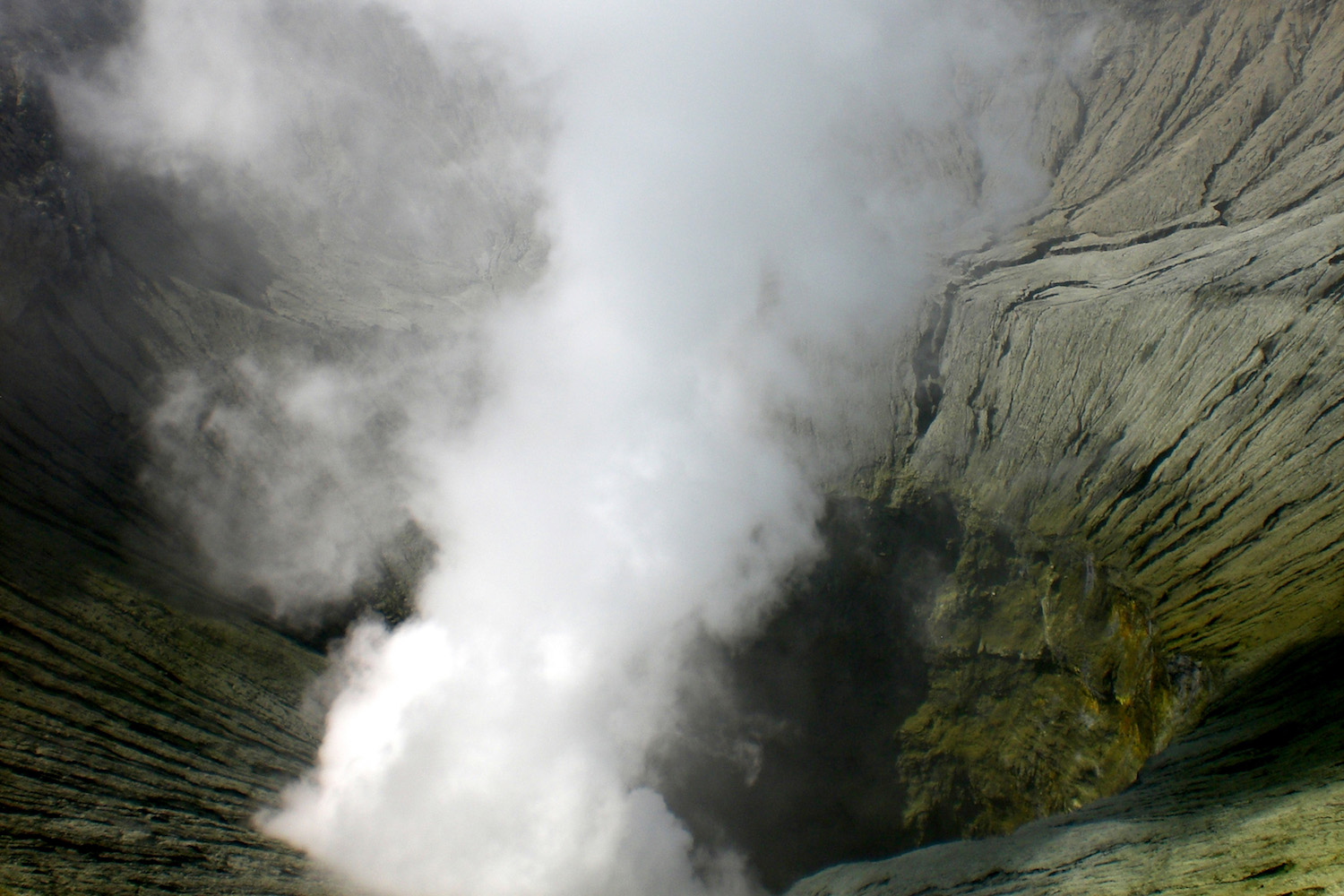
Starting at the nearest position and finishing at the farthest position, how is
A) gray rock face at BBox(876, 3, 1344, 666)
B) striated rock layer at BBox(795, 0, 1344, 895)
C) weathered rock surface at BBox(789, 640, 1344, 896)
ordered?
weathered rock surface at BBox(789, 640, 1344, 896)
striated rock layer at BBox(795, 0, 1344, 895)
gray rock face at BBox(876, 3, 1344, 666)

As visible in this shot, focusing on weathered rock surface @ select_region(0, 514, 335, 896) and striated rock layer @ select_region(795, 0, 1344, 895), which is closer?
weathered rock surface @ select_region(0, 514, 335, 896)

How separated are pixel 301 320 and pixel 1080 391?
17.1 meters

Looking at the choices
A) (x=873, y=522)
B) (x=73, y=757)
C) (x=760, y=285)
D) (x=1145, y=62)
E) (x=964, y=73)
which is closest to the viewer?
(x=73, y=757)

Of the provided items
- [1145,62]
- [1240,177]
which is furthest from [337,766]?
[1145,62]

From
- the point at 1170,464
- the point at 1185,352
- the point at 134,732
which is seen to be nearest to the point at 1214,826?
the point at 1170,464

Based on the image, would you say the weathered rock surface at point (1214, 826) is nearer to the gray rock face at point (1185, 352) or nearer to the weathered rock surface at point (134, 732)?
the gray rock face at point (1185, 352)

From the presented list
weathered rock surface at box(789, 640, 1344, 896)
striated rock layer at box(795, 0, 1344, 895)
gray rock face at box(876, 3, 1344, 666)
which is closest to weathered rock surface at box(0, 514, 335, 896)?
weathered rock surface at box(789, 640, 1344, 896)

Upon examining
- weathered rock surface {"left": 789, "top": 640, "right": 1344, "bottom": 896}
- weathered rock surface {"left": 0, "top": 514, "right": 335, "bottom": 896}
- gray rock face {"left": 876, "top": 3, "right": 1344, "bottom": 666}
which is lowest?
weathered rock surface {"left": 789, "top": 640, "right": 1344, "bottom": 896}

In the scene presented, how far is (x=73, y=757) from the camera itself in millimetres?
8320

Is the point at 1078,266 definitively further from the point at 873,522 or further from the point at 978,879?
the point at 978,879

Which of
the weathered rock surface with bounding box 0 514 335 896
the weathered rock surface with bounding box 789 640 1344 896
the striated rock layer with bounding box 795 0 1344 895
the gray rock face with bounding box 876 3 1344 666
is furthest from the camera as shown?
the gray rock face with bounding box 876 3 1344 666

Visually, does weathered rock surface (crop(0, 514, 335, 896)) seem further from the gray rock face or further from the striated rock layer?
the gray rock face

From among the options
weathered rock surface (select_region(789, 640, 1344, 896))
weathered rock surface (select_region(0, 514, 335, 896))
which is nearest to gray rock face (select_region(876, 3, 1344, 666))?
weathered rock surface (select_region(789, 640, 1344, 896))

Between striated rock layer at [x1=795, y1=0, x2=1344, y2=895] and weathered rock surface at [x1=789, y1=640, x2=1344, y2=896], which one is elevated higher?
striated rock layer at [x1=795, y1=0, x2=1344, y2=895]
